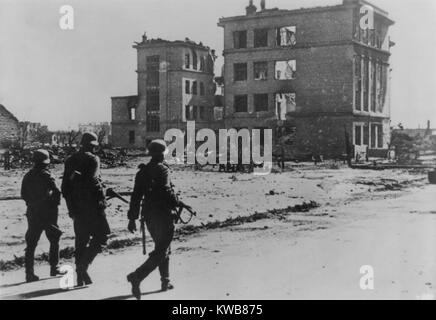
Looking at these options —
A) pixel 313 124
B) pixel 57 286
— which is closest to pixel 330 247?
pixel 57 286

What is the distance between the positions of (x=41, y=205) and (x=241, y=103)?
138 ft

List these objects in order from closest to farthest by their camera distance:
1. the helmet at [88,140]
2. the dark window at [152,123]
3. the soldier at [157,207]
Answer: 1. the soldier at [157,207]
2. the helmet at [88,140]
3. the dark window at [152,123]

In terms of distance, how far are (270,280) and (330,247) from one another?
2.74 meters

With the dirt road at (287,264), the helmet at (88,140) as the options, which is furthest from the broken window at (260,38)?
the helmet at (88,140)

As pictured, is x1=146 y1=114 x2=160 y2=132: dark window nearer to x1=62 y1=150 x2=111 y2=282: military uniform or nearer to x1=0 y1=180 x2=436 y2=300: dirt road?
x1=0 y1=180 x2=436 y2=300: dirt road

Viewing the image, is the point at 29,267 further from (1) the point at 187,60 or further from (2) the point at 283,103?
(1) the point at 187,60

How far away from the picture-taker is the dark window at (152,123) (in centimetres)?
5734

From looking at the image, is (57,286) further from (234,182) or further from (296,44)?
(296,44)

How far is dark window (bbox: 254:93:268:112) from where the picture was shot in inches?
1903

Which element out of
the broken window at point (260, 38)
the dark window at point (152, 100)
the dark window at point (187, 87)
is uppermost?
the broken window at point (260, 38)

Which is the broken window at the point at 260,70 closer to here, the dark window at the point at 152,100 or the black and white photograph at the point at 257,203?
the black and white photograph at the point at 257,203

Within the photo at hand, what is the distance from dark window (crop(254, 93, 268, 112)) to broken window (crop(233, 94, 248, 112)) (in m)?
0.92

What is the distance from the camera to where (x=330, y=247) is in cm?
1000

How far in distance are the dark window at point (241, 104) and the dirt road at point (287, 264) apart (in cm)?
3586
